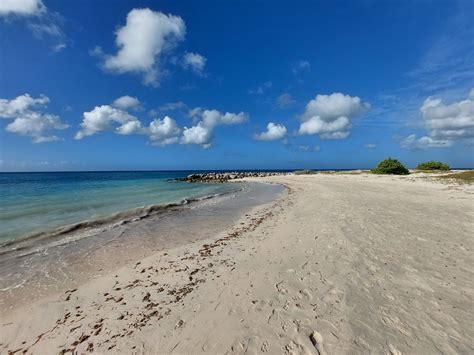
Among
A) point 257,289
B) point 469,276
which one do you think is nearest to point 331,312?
point 257,289

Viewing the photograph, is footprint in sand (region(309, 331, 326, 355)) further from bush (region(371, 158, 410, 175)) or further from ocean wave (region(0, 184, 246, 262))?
bush (region(371, 158, 410, 175))

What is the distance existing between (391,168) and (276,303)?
54.3 meters

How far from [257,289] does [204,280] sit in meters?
1.55

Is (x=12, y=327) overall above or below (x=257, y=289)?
below

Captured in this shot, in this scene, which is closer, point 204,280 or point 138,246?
point 204,280

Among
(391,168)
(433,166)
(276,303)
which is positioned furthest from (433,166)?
(276,303)

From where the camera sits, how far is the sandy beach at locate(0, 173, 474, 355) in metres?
4.10

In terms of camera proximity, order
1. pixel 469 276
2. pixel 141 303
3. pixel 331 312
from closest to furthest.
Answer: pixel 331 312 → pixel 141 303 → pixel 469 276

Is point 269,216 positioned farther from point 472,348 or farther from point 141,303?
point 472,348

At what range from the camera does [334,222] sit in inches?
455

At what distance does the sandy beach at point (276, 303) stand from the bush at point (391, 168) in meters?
46.8

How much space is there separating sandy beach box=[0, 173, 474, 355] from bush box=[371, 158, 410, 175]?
46.8 m

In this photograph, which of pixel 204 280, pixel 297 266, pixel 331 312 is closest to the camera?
pixel 331 312

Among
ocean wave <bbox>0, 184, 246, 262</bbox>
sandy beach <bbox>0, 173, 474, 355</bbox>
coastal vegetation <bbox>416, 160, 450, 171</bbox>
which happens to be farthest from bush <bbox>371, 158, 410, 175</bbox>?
ocean wave <bbox>0, 184, 246, 262</bbox>
